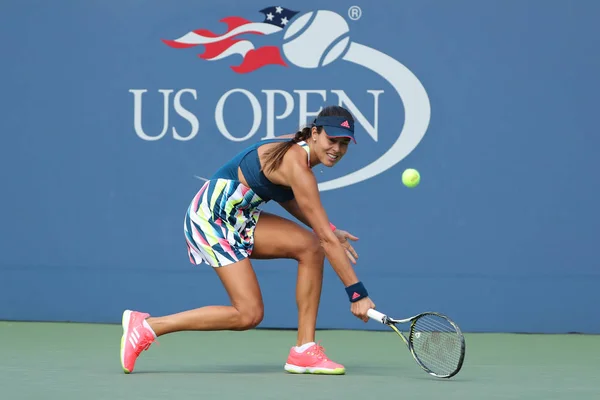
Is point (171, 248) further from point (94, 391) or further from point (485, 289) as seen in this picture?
point (94, 391)

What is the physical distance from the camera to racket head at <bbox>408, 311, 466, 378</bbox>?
4.52m

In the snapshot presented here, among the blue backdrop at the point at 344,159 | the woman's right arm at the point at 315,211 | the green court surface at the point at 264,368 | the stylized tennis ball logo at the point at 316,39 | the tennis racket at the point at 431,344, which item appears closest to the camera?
the green court surface at the point at 264,368

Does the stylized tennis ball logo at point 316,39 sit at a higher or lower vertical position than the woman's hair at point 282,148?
higher

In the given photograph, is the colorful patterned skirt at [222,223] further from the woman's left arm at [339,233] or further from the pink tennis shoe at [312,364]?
the pink tennis shoe at [312,364]

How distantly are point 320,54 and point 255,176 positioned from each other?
2.04 m

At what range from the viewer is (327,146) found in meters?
4.82

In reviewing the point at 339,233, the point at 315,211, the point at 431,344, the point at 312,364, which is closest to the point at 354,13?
the point at 339,233

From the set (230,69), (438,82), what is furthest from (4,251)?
(438,82)

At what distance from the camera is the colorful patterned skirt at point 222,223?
4957 millimetres

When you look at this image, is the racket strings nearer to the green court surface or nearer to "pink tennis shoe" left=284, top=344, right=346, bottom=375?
the green court surface

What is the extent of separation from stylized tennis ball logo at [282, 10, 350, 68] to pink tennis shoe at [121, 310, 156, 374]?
7.89 ft

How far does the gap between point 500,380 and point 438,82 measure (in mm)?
2464

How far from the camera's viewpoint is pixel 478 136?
264 inches

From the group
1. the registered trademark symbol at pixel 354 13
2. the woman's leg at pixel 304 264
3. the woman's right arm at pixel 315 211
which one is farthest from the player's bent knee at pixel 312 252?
the registered trademark symbol at pixel 354 13
